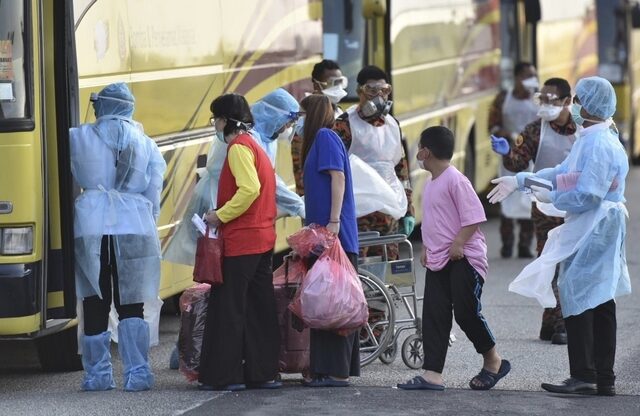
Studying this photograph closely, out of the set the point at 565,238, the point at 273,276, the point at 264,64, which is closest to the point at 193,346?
the point at 273,276

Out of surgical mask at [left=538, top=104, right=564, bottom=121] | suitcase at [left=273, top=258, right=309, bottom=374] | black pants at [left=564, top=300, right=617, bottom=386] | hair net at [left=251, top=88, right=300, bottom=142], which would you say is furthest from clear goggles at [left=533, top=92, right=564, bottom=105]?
suitcase at [left=273, top=258, right=309, bottom=374]

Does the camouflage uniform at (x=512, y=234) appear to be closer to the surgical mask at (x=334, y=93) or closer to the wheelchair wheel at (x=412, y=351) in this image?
the surgical mask at (x=334, y=93)

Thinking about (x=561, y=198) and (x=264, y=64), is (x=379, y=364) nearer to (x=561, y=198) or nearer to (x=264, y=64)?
(x=561, y=198)

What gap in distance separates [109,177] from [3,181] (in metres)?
0.60

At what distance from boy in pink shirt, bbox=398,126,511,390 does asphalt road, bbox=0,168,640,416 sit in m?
0.22

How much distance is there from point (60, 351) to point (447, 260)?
242cm

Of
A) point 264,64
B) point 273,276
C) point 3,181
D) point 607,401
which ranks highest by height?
point 264,64

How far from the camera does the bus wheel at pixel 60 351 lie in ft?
30.4

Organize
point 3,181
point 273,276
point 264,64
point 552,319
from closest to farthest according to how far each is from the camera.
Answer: point 3,181 < point 273,276 < point 552,319 < point 264,64

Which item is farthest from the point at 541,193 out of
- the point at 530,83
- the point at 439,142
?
the point at 530,83

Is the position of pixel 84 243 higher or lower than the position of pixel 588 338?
higher

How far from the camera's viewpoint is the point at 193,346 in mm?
8719

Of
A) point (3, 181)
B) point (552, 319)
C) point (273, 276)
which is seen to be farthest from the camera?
point (552, 319)

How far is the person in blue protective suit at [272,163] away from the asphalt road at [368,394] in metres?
0.72
